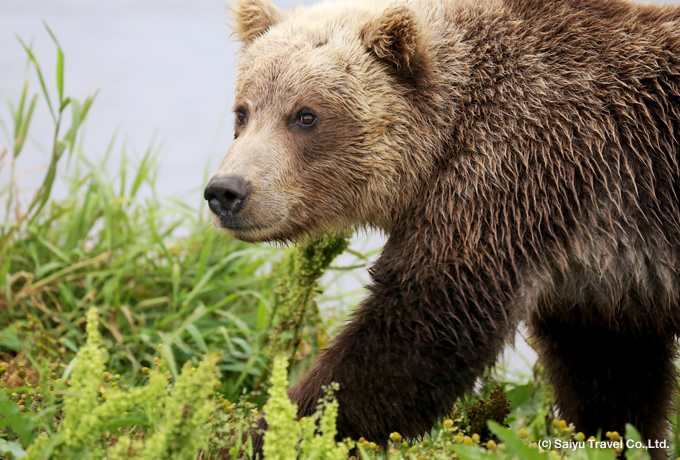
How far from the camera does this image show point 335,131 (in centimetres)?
420

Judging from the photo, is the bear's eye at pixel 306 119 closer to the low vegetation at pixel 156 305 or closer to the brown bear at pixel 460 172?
the brown bear at pixel 460 172

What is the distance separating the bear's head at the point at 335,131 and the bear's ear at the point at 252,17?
0.41 meters

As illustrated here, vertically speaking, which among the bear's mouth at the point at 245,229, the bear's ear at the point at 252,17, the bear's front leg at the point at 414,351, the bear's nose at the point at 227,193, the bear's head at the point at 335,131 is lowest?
the bear's front leg at the point at 414,351

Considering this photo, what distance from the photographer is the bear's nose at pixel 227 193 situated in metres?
3.90

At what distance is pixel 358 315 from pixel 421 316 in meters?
0.31

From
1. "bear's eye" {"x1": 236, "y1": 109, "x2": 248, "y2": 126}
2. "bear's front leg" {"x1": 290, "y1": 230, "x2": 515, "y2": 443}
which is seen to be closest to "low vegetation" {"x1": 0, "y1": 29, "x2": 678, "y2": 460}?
"bear's front leg" {"x1": 290, "y1": 230, "x2": 515, "y2": 443}

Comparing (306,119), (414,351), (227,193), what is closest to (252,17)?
(306,119)

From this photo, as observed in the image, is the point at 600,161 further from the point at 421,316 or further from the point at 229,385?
the point at 229,385

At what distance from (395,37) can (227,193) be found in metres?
1.12

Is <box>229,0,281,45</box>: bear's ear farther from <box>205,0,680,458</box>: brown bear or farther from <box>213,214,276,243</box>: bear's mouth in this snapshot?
<box>213,214,276,243</box>: bear's mouth

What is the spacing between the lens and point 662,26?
4.20 meters

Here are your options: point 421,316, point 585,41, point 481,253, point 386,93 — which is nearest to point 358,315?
point 421,316

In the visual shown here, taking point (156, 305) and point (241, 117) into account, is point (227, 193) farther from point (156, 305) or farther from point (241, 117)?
point (156, 305)

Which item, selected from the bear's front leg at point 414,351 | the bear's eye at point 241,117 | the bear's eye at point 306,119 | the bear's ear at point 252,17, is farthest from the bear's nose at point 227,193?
the bear's ear at point 252,17
